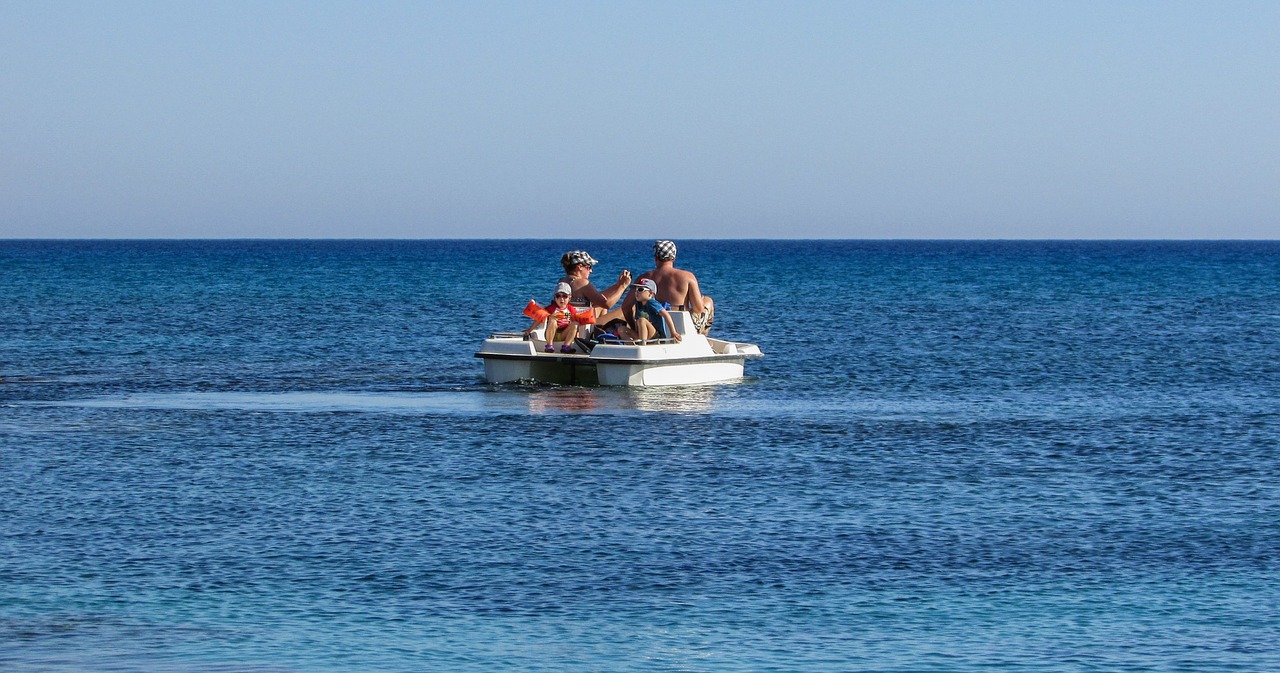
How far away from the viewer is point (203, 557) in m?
11.9

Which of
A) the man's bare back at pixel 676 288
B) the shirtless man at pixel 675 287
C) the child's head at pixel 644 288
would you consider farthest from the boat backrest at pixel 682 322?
the child's head at pixel 644 288

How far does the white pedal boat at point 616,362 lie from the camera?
914 inches

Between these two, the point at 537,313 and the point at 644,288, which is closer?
the point at 644,288

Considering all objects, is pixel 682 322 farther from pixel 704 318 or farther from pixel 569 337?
A: pixel 569 337

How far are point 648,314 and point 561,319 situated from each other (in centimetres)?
128

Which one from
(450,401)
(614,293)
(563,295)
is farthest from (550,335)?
(450,401)

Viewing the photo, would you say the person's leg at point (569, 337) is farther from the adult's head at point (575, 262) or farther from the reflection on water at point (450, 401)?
the adult's head at point (575, 262)

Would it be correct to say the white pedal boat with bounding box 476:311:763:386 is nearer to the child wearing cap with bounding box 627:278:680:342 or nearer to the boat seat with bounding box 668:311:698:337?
the boat seat with bounding box 668:311:698:337

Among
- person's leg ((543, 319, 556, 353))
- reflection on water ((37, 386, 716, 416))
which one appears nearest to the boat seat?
reflection on water ((37, 386, 716, 416))

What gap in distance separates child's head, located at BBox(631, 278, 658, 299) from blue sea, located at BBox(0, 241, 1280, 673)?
4.49 feet

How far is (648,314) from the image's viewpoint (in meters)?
23.5

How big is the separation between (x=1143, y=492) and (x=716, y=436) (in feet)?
17.3

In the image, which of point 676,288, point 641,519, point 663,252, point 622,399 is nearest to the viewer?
point 641,519

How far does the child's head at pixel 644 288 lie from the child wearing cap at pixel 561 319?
1.03 metres
